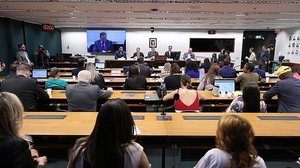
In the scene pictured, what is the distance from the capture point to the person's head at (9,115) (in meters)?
1.47

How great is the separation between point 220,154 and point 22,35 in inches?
480

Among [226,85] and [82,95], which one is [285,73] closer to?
[226,85]

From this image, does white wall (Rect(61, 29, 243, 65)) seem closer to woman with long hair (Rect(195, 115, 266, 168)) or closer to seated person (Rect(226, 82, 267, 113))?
seated person (Rect(226, 82, 267, 113))

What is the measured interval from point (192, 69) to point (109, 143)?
5322 mm

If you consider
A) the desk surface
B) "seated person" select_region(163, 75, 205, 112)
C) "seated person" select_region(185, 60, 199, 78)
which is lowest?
the desk surface

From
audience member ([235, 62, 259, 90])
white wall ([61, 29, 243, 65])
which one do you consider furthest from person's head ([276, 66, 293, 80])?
white wall ([61, 29, 243, 65])

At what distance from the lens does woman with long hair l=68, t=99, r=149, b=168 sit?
1385 mm

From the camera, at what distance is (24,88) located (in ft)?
11.8

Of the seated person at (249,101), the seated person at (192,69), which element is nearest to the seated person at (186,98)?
the seated person at (249,101)

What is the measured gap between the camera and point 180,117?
301 cm

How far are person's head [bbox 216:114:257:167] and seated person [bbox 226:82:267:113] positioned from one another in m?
1.65

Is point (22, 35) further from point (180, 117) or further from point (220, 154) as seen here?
point (220, 154)

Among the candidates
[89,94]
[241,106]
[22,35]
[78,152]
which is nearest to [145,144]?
[89,94]

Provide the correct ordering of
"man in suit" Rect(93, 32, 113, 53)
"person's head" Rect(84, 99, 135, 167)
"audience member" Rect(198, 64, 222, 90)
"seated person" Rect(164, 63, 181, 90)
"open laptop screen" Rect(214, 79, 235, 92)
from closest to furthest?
1. "person's head" Rect(84, 99, 135, 167)
2. "open laptop screen" Rect(214, 79, 235, 92)
3. "seated person" Rect(164, 63, 181, 90)
4. "audience member" Rect(198, 64, 222, 90)
5. "man in suit" Rect(93, 32, 113, 53)
